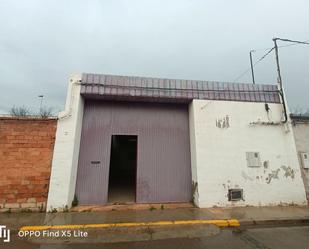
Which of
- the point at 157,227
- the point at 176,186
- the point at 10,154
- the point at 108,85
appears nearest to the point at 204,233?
the point at 157,227

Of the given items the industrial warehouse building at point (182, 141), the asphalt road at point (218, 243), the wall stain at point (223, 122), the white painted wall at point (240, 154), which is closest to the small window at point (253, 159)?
the industrial warehouse building at point (182, 141)

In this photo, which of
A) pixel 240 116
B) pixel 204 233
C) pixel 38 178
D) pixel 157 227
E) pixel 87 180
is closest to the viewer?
pixel 204 233

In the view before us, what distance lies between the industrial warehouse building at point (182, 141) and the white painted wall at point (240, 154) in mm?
34

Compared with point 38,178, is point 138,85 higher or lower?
higher

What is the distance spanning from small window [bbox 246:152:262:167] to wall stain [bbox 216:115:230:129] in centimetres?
126

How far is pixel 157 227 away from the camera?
5.10 meters

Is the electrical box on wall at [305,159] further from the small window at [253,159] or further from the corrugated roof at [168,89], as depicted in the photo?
the corrugated roof at [168,89]

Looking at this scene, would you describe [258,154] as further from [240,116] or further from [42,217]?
[42,217]

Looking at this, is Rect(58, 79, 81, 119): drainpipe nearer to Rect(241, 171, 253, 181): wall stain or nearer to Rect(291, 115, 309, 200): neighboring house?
Rect(241, 171, 253, 181): wall stain

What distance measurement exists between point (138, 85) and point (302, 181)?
22.7ft

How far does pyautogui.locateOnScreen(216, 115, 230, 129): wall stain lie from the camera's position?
750 cm

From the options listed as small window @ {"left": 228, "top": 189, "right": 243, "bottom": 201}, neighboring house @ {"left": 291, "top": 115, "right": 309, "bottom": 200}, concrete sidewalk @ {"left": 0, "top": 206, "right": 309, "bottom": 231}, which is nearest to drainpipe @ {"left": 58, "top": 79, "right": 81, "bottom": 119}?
concrete sidewalk @ {"left": 0, "top": 206, "right": 309, "bottom": 231}

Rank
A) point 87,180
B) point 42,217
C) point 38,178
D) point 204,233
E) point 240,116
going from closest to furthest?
point 204,233 < point 42,217 < point 38,178 < point 87,180 < point 240,116

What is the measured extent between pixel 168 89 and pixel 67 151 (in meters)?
4.14
